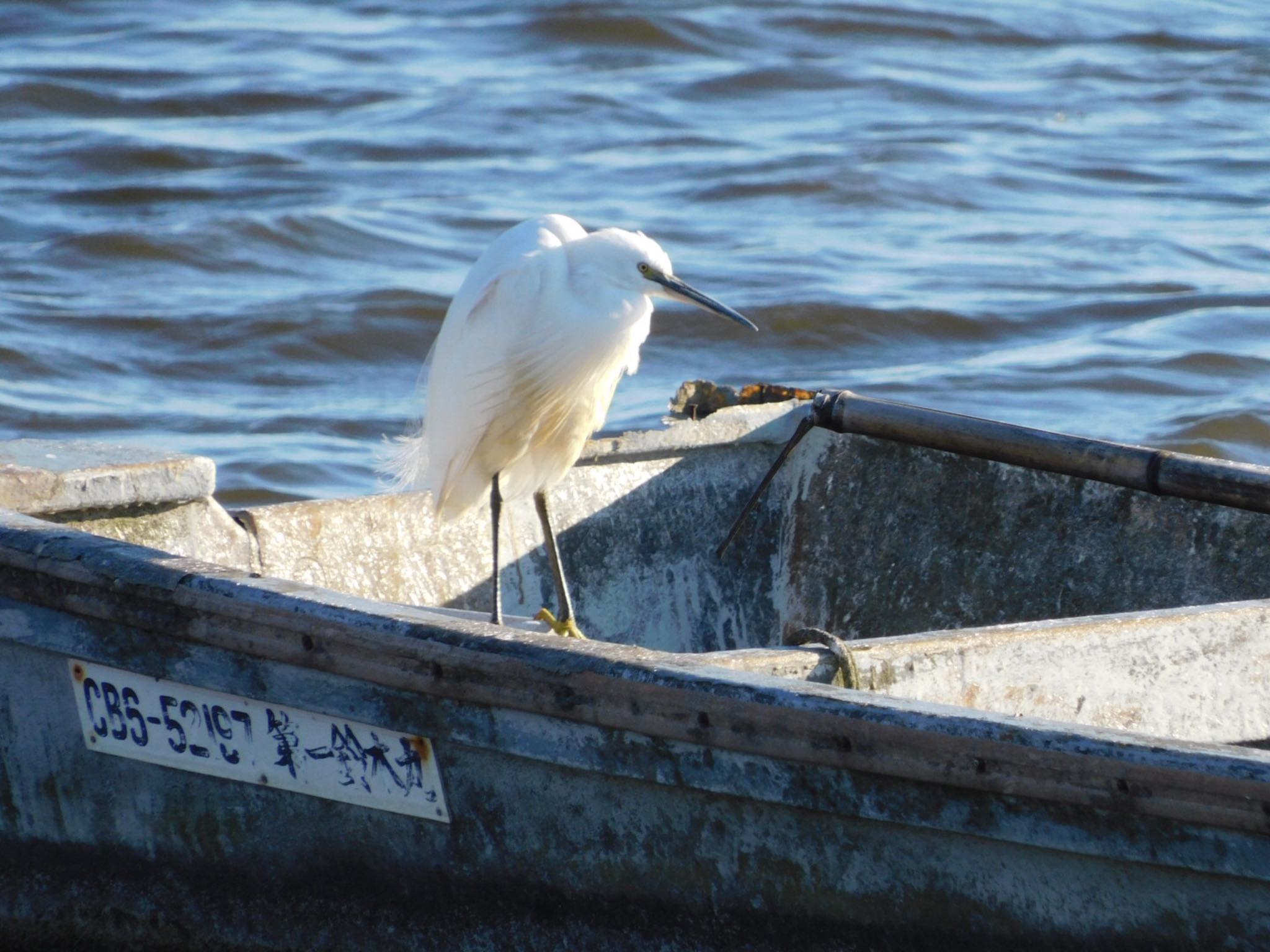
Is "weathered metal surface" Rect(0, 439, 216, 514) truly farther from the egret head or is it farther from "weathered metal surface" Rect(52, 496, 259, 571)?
the egret head

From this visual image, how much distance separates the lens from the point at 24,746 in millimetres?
3072

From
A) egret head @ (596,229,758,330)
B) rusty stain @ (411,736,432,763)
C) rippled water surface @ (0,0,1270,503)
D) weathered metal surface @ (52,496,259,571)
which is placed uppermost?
egret head @ (596,229,758,330)

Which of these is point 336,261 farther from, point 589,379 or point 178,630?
→ point 178,630

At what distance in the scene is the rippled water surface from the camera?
27.8 ft

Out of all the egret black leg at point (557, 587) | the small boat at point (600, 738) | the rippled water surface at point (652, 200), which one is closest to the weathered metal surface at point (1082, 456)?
the small boat at point (600, 738)

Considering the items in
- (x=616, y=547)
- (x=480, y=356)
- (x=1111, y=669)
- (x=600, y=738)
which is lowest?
(x=616, y=547)

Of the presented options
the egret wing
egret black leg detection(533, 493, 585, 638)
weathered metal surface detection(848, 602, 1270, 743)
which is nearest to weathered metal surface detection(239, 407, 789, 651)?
the egret wing

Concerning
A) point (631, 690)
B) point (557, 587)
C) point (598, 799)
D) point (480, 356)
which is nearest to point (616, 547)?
point (557, 587)

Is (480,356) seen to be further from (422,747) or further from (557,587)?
(422,747)

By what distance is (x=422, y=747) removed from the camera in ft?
8.71

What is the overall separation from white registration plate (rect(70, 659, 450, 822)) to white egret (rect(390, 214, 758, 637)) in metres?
0.70

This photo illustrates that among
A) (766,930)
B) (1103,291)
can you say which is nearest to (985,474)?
(766,930)

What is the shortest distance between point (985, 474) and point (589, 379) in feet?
4.22

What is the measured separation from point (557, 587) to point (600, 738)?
3.93 ft
